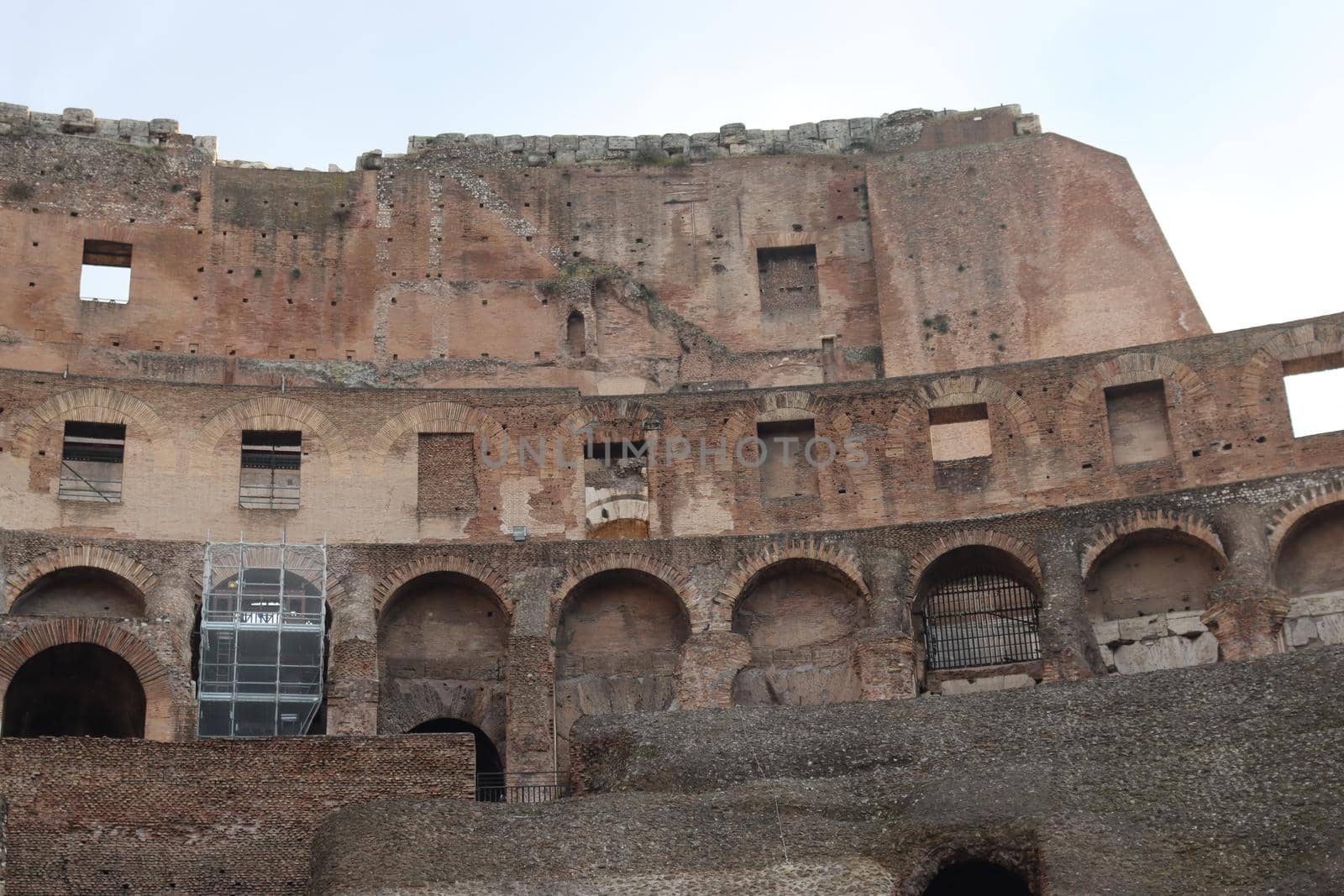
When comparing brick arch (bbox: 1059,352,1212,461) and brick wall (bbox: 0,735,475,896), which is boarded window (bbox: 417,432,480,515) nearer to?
brick wall (bbox: 0,735,475,896)

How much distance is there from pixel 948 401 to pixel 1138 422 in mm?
3364

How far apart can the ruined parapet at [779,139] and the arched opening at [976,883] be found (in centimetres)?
2349

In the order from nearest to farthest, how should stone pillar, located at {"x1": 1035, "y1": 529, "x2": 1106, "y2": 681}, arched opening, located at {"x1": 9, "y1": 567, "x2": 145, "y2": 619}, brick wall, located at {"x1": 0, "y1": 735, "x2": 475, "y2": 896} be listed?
brick wall, located at {"x1": 0, "y1": 735, "x2": 475, "y2": 896}, stone pillar, located at {"x1": 1035, "y1": 529, "x2": 1106, "y2": 681}, arched opening, located at {"x1": 9, "y1": 567, "x2": 145, "y2": 619}

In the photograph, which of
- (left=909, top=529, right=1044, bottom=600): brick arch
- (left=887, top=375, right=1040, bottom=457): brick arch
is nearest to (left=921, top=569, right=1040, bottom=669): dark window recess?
(left=909, top=529, right=1044, bottom=600): brick arch

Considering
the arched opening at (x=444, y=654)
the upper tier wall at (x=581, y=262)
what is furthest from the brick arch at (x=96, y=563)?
the upper tier wall at (x=581, y=262)

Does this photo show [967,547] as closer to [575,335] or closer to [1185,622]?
[1185,622]

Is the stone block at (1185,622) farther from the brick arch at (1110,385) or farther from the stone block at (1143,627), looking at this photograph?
the brick arch at (1110,385)

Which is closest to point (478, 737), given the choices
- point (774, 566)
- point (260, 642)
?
point (260, 642)

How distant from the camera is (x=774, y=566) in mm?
33688

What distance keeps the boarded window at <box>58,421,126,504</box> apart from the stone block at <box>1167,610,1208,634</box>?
709 inches

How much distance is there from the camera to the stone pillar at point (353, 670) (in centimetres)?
3070

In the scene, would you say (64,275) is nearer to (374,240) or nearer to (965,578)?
(374,240)

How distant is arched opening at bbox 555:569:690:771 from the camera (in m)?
33.2

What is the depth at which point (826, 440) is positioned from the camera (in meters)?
35.7
